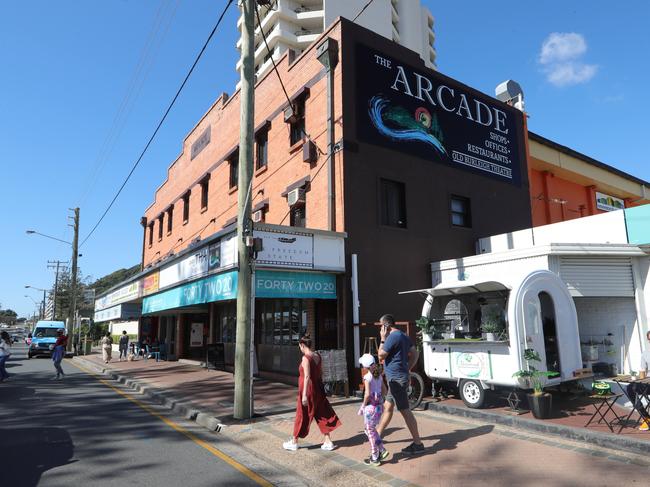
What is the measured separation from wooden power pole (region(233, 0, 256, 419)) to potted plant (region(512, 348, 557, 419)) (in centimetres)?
491

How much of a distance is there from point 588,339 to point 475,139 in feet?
25.1

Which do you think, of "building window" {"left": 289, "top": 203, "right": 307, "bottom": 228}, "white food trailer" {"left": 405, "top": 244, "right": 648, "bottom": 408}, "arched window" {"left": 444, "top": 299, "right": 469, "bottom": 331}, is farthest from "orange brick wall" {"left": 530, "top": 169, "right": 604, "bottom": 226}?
"building window" {"left": 289, "top": 203, "right": 307, "bottom": 228}

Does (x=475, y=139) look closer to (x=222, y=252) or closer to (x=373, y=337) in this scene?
(x=373, y=337)

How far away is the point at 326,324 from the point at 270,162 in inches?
249

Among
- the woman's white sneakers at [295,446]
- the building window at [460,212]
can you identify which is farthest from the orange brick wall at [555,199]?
the woman's white sneakers at [295,446]

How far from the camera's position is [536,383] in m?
8.32

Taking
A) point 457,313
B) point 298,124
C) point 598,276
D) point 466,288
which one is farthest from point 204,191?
point 598,276

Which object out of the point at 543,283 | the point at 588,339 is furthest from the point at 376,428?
the point at 588,339

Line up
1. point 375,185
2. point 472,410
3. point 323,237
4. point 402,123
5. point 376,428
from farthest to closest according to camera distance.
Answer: point 402,123
point 375,185
point 323,237
point 472,410
point 376,428

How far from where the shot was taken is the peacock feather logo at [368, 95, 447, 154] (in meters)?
13.8

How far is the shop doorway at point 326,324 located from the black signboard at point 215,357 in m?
5.95

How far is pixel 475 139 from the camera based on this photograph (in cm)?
1673

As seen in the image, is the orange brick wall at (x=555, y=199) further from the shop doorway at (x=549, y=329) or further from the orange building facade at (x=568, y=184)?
the shop doorway at (x=549, y=329)

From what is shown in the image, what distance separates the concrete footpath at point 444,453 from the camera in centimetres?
561
